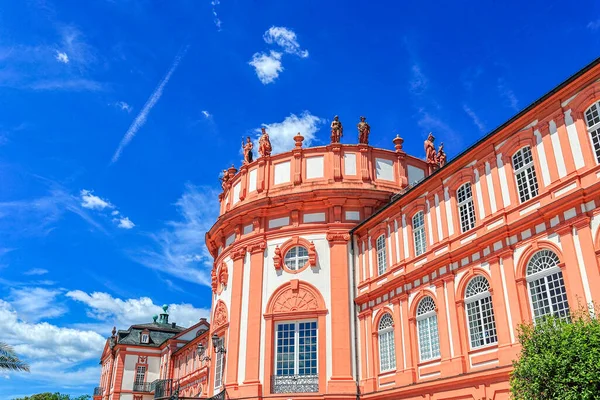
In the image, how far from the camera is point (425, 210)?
876 inches

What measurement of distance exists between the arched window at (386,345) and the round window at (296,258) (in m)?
4.95

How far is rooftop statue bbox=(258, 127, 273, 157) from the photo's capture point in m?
30.3

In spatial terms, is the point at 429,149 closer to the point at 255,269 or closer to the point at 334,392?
the point at 255,269

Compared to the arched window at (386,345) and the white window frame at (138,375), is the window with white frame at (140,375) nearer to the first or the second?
the white window frame at (138,375)

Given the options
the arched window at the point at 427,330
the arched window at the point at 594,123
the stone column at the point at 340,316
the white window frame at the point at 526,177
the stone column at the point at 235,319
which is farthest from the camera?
the stone column at the point at 235,319

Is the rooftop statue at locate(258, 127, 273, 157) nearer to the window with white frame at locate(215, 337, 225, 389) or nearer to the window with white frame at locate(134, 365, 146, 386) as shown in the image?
the window with white frame at locate(215, 337, 225, 389)

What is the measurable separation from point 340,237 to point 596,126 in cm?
1352

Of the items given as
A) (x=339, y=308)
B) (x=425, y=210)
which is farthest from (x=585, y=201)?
(x=339, y=308)

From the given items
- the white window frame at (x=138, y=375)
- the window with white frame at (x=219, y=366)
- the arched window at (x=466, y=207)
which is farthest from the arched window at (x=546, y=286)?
the white window frame at (x=138, y=375)

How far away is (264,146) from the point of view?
99.9 ft

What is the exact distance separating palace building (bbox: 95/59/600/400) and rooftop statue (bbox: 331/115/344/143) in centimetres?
7

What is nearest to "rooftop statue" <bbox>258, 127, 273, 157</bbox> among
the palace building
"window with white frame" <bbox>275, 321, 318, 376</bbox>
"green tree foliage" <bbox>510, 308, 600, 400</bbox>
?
the palace building

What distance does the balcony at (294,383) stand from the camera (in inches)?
960

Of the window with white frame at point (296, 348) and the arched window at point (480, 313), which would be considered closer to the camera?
the arched window at point (480, 313)
